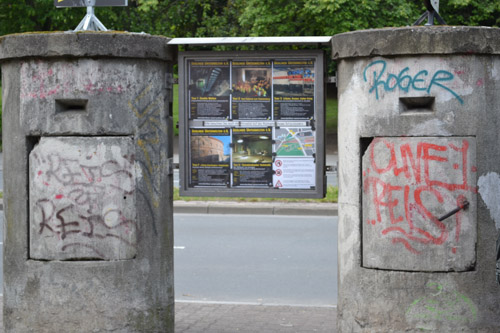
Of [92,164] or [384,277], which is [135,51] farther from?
[384,277]

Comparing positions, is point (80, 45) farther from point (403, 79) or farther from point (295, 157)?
point (403, 79)

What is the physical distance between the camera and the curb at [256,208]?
13.5 m

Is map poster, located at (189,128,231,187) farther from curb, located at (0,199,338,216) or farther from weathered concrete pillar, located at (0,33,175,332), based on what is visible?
curb, located at (0,199,338,216)

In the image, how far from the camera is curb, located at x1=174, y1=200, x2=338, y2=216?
13508 millimetres

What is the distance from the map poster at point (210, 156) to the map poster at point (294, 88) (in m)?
0.45

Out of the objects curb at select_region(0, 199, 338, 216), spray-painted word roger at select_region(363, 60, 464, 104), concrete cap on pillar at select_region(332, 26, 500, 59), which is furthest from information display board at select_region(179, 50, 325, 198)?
curb at select_region(0, 199, 338, 216)

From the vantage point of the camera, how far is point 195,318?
6.82 meters

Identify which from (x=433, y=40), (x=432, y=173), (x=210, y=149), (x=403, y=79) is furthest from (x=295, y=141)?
(x=433, y=40)

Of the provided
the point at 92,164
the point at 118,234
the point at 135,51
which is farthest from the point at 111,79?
Answer: the point at 118,234

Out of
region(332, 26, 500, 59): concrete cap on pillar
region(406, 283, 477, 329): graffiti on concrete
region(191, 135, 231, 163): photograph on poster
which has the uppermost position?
region(332, 26, 500, 59): concrete cap on pillar

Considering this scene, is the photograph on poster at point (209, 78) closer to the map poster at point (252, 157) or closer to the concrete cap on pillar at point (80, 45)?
the map poster at point (252, 157)

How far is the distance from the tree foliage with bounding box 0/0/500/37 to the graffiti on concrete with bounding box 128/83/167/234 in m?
17.7

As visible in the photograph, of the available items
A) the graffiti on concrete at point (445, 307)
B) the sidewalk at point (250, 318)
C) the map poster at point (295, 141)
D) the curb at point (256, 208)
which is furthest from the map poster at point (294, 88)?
the curb at point (256, 208)

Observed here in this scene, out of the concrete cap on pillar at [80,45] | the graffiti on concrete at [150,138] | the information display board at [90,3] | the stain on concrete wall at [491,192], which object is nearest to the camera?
the stain on concrete wall at [491,192]
